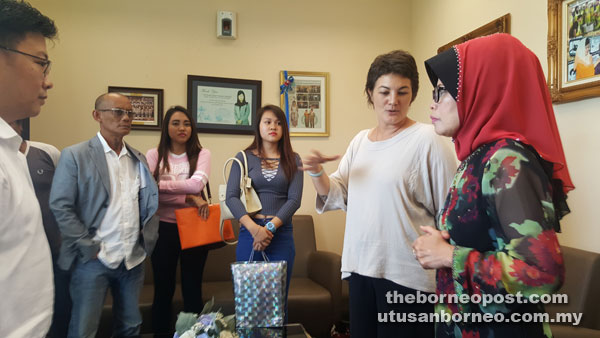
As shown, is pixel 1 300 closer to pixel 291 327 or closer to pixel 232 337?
pixel 232 337

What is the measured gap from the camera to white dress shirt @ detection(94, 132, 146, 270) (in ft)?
6.63

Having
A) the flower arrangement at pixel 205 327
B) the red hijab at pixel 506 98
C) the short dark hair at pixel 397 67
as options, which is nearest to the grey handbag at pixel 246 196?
the flower arrangement at pixel 205 327

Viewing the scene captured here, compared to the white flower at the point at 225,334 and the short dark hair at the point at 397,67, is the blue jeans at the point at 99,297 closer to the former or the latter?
the white flower at the point at 225,334

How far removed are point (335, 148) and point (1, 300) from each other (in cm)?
320

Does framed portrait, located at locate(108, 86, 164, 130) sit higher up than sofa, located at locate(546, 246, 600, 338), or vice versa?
framed portrait, located at locate(108, 86, 164, 130)

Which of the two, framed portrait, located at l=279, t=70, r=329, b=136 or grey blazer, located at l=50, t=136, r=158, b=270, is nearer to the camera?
grey blazer, located at l=50, t=136, r=158, b=270

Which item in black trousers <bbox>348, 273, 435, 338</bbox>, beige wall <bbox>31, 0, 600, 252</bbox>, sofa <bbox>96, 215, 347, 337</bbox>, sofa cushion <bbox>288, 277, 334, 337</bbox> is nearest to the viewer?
black trousers <bbox>348, 273, 435, 338</bbox>

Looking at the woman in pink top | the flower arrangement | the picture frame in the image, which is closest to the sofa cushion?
Result: the woman in pink top

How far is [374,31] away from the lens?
3965mm

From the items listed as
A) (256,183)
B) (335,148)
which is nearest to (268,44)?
(335,148)

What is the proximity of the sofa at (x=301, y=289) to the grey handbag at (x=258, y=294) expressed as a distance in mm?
864

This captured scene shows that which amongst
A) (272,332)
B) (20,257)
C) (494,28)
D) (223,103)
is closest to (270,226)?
(272,332)

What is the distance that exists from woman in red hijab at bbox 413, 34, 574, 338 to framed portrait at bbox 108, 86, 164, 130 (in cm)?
277

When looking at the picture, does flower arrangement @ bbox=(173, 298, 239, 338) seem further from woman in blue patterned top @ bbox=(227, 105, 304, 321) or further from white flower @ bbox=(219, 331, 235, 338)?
woman in blue patterned top @ bbox=(227, 105, 304, 321)
